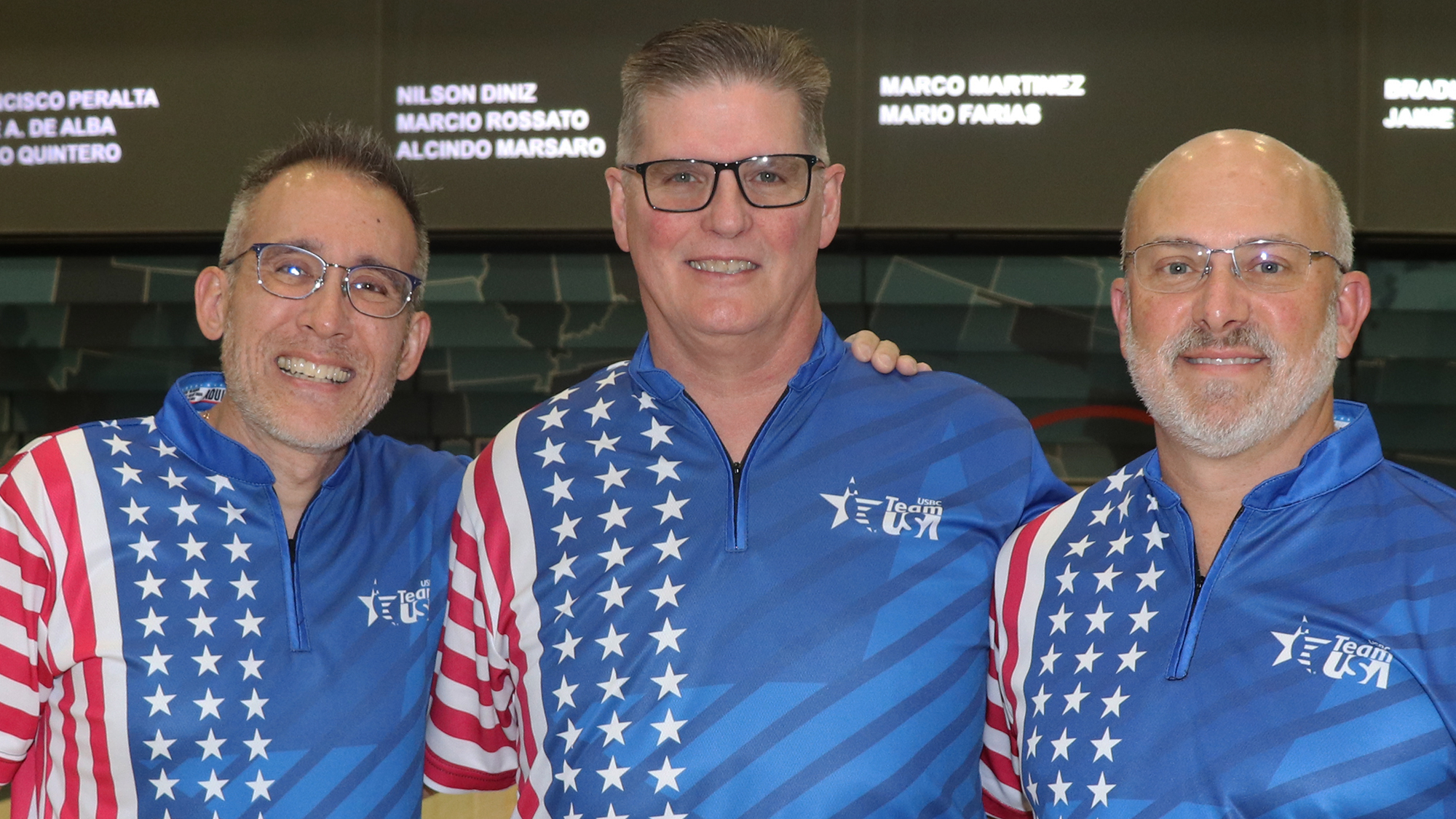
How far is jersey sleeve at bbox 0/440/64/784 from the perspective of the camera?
70.1 inches

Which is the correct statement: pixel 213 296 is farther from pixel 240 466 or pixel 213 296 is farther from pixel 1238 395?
pixel 1238 395

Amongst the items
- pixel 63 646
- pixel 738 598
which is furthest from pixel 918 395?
pixel 63 646

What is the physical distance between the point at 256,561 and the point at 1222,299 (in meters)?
1.38

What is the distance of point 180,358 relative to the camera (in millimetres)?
5559

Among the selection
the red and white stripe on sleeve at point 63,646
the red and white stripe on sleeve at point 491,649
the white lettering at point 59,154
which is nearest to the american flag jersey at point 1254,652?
the red and white stripe on sleeve at point 491,649

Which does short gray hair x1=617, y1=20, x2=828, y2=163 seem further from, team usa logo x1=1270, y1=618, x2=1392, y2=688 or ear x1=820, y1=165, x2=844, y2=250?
team usa logo x1=1270, y1=618, x2=1392, y2=688

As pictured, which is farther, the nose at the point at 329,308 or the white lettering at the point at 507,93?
the white lettering at the point at 507,93

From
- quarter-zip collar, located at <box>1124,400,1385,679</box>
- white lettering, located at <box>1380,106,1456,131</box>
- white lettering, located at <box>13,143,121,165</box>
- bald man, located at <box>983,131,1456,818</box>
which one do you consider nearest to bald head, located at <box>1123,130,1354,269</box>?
bald man, located at <box>983,131,1456,818</box>

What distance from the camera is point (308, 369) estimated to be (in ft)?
6.34

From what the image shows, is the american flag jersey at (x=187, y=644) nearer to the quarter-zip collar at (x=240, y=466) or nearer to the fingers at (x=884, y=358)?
the quarter-zip collar at (x=240, y=466)

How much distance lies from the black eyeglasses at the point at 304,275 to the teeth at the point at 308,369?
0.09m

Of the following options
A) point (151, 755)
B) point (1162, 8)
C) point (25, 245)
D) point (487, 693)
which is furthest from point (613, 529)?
point (25, 245)

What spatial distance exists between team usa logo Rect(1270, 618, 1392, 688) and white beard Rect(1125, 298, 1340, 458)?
254 millimetres

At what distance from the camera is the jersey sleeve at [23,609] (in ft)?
5.84
